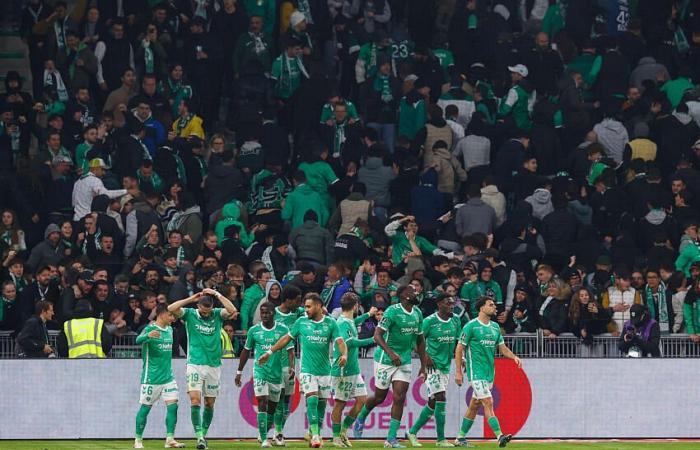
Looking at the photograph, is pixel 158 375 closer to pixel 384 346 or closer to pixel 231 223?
pixel 384 346

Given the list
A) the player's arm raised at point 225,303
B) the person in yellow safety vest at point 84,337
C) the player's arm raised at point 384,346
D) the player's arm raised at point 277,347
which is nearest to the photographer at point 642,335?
the player's arm raised at point 384,346

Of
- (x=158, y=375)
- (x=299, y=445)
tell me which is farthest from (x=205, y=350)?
(x=299, y=445)

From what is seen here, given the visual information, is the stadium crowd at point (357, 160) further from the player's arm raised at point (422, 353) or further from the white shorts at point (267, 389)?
the white shorts at point (267, 389)

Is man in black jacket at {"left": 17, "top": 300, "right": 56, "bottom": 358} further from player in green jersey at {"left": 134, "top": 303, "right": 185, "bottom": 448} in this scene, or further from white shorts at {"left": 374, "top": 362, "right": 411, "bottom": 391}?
white shorts at {"left": 374, "top": 362, "right": 411, "bottom": 391}

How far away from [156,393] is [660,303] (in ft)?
26.9

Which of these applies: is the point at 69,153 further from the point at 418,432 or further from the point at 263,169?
the point at 418,432

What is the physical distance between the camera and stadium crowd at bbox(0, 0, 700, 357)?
87.6ft

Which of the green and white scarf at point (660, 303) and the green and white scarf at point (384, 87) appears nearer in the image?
the green and white scarf at point (660, 303)

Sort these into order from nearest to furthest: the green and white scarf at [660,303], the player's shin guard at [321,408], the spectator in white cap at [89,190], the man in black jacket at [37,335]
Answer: the player's shin guard at [321,408] → the man in black jacket at [37,335] → the green and white scarf at [660,303] → the spectator in white cap at [89,190]

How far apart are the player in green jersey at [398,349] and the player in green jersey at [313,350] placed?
2.24 feet

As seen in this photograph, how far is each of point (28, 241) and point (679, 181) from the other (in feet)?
35.9

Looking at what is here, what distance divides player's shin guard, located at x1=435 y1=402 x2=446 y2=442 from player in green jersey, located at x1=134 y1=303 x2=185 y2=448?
3.38 meters

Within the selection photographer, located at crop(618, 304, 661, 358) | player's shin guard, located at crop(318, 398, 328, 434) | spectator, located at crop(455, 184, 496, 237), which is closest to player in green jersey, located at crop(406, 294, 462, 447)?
player's shin guard, located at crop(318, 398, 328, 434)

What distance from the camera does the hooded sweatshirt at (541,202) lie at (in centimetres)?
2977
